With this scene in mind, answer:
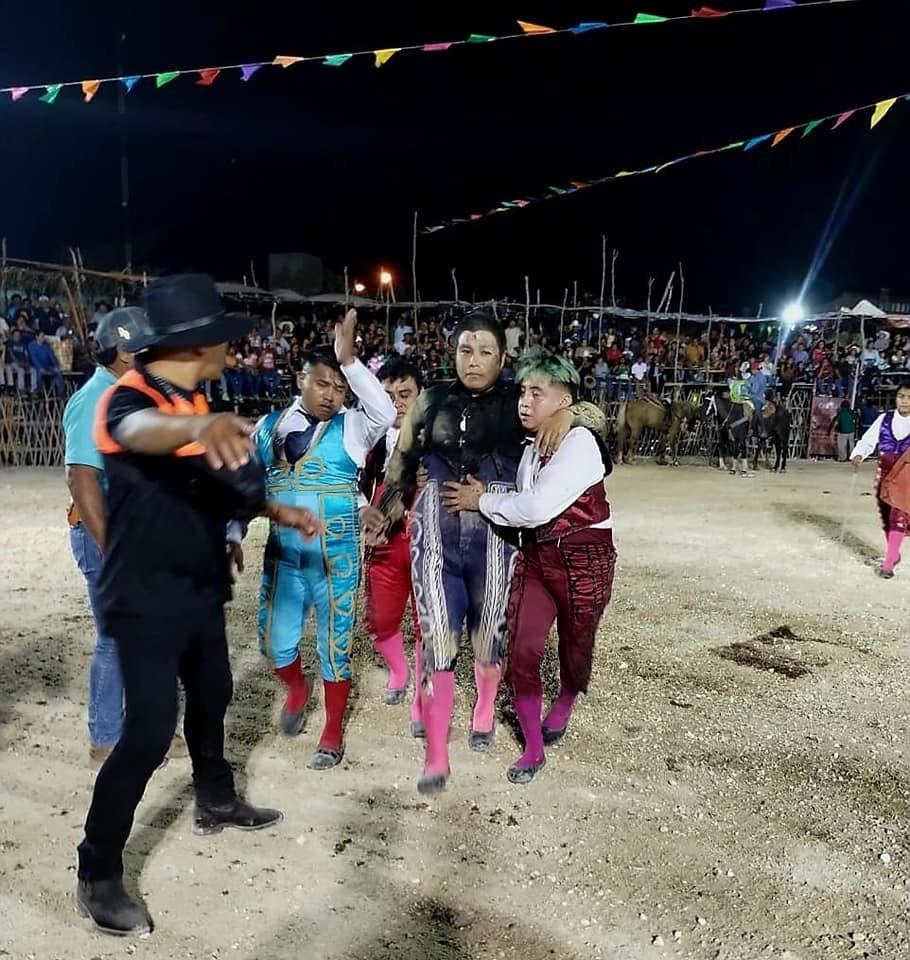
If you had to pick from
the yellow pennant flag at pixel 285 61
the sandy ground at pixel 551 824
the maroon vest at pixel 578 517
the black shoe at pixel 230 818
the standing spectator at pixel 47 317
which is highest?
the yellow pennant flag at pixel 285 61

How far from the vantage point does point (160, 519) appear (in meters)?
2.29

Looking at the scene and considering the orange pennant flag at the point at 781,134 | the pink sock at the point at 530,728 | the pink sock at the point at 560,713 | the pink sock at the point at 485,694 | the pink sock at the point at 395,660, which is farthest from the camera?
the orange pennant flag at the point at 781,134

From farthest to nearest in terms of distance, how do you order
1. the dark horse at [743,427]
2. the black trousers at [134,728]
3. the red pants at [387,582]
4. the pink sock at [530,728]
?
the dark horse at [743,427] < the red pants at [387,582] < the pink sock at [530,728] < the black trousers at [134,728]

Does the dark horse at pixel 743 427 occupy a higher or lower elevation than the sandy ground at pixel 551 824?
higher

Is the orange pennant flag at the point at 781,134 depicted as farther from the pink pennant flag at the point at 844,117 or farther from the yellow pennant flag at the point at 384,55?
the yellow pennant flag at the point at 384,55

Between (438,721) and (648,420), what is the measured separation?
13.6 meters

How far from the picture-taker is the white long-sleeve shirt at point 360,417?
10.8 feet

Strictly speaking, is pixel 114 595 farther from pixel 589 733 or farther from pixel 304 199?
pixel 304 199

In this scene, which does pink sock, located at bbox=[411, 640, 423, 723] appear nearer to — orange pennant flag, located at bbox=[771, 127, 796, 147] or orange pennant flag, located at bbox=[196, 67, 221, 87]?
orange pennant flag, located at bbox=[196, 67, 221, 87]

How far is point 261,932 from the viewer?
236 cm

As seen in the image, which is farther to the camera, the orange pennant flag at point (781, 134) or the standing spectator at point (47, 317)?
the standing spectator at point (47, 317)

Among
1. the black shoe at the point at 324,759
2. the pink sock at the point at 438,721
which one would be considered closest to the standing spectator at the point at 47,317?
the black shoe at the point at 324,759

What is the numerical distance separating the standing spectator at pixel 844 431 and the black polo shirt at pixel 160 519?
690 inches

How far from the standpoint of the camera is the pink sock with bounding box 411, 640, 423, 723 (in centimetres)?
344
